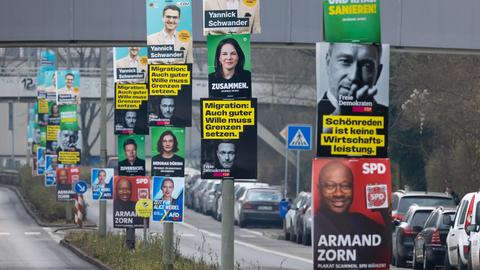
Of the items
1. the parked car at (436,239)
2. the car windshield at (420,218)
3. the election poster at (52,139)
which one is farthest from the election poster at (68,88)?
the parked car at (436,239)

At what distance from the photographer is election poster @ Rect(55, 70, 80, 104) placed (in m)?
42.9

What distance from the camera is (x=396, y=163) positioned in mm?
49062

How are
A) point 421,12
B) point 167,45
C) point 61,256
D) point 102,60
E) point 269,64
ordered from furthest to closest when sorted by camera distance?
point 269,64 → point 102,60 → point 61,256 → point 421,12 → point 167,45

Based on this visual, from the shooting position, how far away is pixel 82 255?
31891 millimetres

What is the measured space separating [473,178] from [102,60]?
454 inches

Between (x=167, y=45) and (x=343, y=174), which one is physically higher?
(x=167, y=45)

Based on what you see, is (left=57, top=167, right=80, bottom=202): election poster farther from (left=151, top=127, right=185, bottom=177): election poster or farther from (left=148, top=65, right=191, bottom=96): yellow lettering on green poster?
(left=148, top=65, right=191, bottom=96): yellow lettering on green poster

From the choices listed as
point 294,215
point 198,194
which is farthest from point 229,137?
point 198,194

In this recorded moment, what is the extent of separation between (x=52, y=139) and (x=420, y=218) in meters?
24.0

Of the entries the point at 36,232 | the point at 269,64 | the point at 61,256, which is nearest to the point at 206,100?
the point at 61,256

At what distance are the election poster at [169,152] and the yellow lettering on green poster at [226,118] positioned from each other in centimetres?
595

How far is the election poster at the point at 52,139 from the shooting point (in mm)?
49562

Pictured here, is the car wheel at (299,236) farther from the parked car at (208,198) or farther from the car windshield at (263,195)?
the parked car at (208,198)

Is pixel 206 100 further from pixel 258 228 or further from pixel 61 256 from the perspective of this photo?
pixel 258 228
